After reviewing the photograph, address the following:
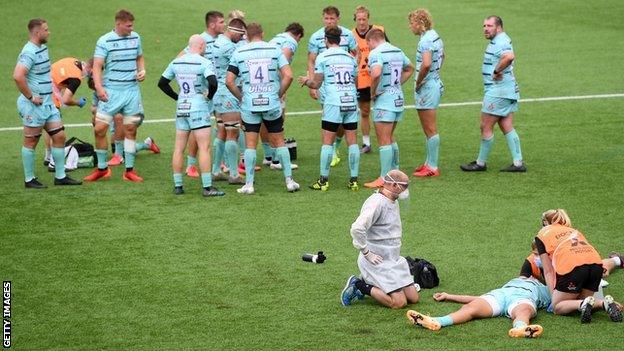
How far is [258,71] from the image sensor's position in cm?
1706

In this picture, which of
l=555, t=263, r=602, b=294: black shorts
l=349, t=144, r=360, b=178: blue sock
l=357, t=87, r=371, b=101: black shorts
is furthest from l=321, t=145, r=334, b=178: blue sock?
l=555, t=263, r=602, b=294: black shorts

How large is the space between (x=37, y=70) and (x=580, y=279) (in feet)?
30.2

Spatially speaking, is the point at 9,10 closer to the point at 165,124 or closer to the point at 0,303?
the point at 165,124

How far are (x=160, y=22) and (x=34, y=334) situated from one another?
19.6m

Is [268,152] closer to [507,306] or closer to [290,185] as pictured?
[290,185]

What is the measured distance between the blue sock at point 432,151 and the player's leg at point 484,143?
21.3 inches

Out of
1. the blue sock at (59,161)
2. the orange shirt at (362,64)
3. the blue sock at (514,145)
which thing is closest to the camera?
the blue sock at (59,161)

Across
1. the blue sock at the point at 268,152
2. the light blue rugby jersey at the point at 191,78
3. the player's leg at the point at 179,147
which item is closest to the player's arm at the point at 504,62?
the blue sock at the point at 268,152

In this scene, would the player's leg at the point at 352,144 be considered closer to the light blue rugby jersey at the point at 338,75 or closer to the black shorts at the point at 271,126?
the light blue rugby jersey at the point at 338,75

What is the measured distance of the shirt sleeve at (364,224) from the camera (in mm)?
12188

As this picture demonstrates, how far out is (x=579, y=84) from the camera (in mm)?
24297

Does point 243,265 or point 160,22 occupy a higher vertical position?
point 160,22

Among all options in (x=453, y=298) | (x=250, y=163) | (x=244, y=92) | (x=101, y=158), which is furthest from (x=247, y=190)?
(x=453, y=298)

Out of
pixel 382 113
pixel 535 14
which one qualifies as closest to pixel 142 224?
pixel 382 113
